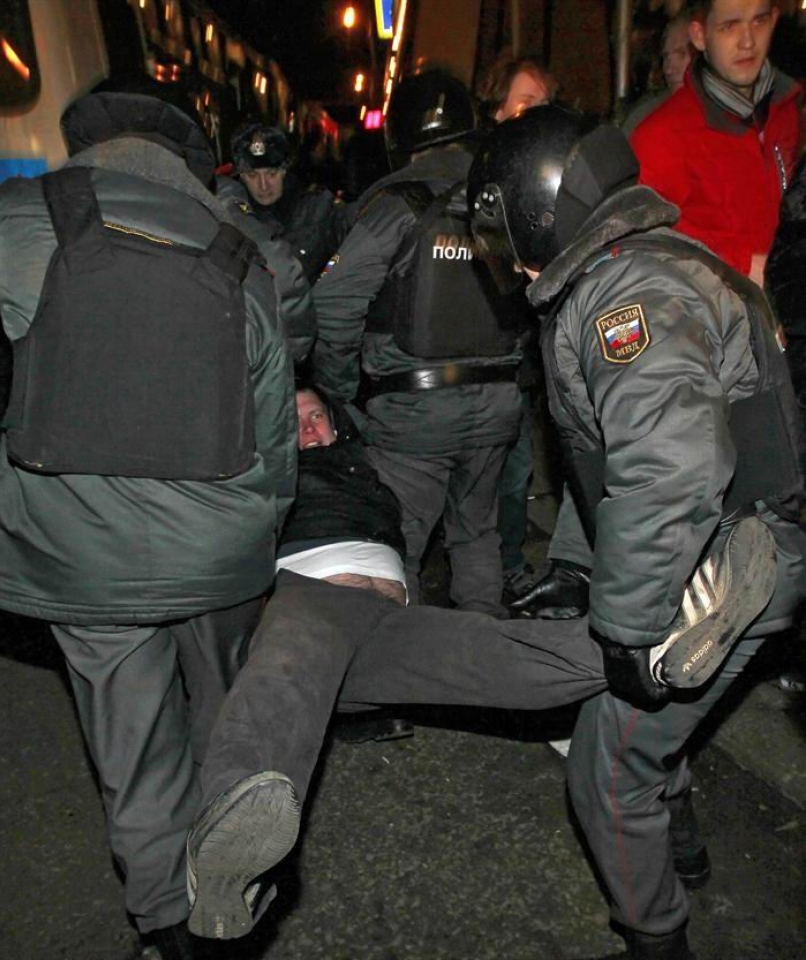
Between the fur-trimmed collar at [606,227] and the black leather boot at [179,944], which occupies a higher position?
the fur-trimmed collar at [606,227]

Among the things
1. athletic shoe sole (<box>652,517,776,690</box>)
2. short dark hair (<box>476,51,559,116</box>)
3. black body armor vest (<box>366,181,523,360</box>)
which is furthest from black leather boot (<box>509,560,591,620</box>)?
short dark hair (<box>476,51,559,116</box>)

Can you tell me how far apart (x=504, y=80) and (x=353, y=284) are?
1098mm

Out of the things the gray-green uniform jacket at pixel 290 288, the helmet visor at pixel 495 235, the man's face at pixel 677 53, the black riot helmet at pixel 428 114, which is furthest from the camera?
the man's face at pixel 677 53

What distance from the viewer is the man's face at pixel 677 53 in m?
4.29

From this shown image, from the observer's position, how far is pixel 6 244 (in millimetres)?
1903

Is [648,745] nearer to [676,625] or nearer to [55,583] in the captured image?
[676,625]

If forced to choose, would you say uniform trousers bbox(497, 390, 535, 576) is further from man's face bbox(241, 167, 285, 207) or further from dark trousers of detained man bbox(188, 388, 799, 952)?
man's face bbox(241, 167, 285, 207)

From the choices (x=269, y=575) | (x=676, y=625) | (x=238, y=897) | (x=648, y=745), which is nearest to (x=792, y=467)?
(x=676, y=625)

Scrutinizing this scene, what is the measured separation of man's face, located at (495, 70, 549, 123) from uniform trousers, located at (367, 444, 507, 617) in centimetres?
136

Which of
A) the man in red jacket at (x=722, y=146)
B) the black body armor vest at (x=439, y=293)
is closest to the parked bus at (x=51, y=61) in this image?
the black body armor vest at (x=439, y=293)

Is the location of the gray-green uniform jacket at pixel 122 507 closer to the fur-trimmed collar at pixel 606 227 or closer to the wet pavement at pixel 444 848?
the fur-trimmed collar at pixel 606 227

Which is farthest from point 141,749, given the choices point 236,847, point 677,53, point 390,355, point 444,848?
point 677,53

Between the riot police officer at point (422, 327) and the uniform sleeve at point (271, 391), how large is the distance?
1.14 m

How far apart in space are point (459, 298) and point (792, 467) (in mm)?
1616
